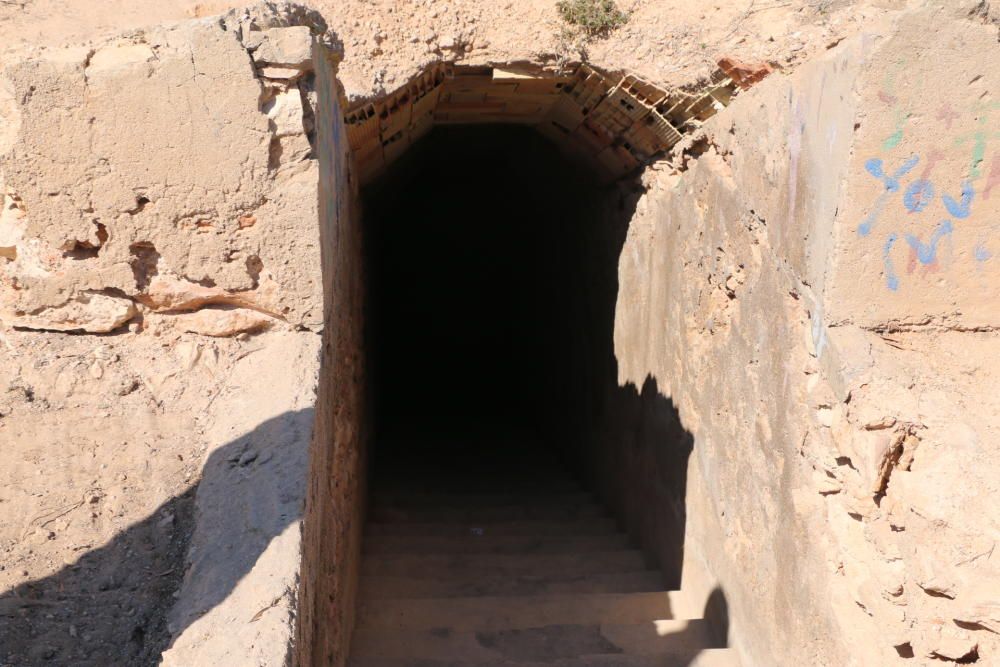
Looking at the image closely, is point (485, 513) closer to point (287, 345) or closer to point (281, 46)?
point (287, 345)

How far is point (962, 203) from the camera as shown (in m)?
3.22

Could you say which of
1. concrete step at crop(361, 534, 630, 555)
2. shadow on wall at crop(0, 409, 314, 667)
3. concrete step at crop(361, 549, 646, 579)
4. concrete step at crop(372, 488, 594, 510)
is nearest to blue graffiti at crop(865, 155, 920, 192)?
shadow on wall at crop(0, 409, 314, 667)

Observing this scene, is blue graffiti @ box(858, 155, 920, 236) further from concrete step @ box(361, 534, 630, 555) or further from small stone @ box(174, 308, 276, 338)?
concrete step @ box(361, 534, 630, 555)

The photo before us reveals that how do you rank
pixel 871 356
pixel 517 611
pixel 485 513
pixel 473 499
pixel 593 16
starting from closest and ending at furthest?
pixel 871 356 < pixel 517 611 < pixel 593 16 < pixel 485 513 < pixel 473 499

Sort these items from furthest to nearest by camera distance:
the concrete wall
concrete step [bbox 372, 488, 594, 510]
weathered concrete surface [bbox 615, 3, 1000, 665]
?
1. concrete step [bbox 372, 488, 594, 510]
2. the concrete wall
3. weathered concrete surface [bbox 615, 3, 1000, 665]

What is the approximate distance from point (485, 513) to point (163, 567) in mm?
4082

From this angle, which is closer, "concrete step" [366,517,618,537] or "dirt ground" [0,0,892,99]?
"dirt ground" [0,0,892,99]

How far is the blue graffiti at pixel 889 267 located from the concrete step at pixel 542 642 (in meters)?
2.06

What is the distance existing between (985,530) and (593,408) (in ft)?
14.2

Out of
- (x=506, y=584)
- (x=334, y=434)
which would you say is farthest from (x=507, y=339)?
(x=334, y=434)

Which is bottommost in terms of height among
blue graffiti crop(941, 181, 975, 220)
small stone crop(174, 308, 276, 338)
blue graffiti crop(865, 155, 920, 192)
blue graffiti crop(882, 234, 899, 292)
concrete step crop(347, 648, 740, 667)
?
concrete step crop(347, 648, 740, 667)

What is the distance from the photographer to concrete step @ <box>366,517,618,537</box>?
5950 millimetres

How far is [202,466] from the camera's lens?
2.88 meters

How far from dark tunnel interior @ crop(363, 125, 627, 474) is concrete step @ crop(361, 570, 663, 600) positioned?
5.46 feet
